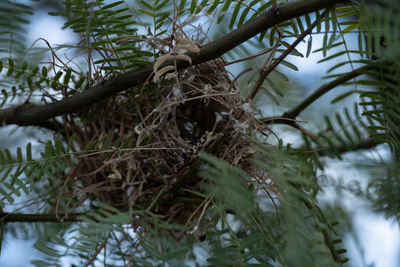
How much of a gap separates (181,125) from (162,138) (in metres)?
0.10

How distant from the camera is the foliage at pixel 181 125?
35cm

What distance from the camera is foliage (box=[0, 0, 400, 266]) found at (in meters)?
0.35

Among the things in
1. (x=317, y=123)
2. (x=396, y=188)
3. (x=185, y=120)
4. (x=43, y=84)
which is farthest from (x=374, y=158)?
(x=43, y=84)

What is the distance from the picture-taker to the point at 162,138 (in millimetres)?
476

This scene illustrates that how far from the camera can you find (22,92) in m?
0.51

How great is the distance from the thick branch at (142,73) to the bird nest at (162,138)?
0.03 metres

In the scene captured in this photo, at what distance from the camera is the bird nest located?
0.42 m

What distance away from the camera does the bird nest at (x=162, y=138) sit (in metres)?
0.42

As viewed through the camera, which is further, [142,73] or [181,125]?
[181,125]

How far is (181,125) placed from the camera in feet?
1.88

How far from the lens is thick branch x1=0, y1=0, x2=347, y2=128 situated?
0.34 meters

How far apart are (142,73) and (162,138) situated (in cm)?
10

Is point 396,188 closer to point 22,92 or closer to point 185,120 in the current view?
point 185,120

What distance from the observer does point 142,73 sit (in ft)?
1.36
